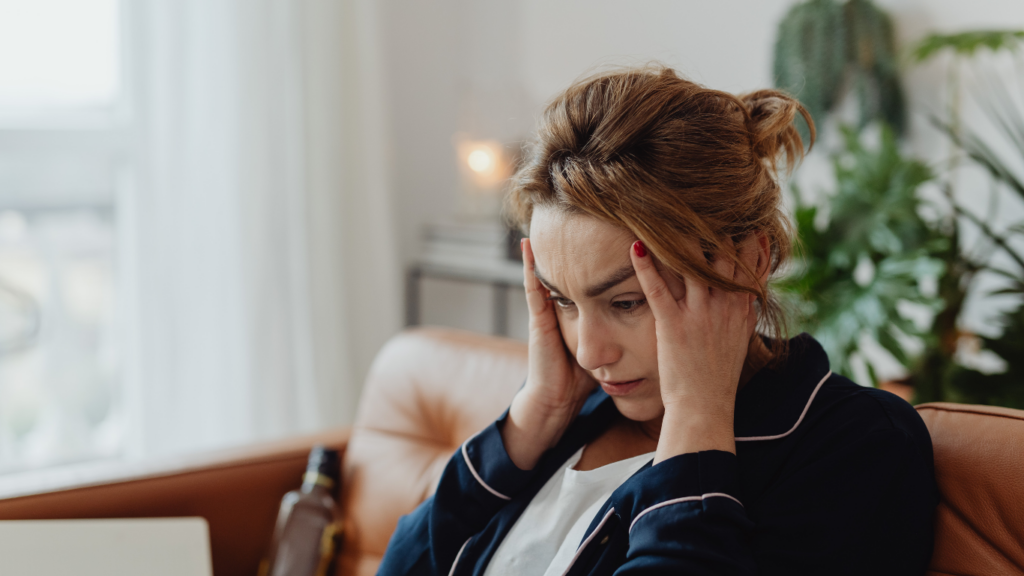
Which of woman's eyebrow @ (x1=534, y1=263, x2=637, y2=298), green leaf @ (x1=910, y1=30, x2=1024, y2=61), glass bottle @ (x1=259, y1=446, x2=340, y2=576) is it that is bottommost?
glass bottle @ (x1=259, y1=446, x2=340, y2=576)

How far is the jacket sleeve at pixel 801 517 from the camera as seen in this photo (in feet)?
2.35

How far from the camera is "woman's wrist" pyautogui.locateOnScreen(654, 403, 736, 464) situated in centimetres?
77

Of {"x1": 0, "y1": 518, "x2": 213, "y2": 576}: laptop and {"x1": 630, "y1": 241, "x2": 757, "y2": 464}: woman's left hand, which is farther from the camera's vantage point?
{"x1": 0, "y1": 518, "x2": 213, "y2": 576}: laptop

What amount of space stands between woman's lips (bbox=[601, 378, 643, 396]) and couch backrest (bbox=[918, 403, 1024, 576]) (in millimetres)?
327

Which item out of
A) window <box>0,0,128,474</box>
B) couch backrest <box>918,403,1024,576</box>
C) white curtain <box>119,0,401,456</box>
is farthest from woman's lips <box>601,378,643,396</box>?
window <box>0,0,128,474</box>

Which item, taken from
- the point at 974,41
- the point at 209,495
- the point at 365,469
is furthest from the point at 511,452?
the point at 974,41

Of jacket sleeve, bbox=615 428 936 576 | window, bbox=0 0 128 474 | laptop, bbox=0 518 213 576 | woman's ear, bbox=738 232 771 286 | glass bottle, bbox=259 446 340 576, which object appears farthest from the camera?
window, bbox=0 0 128 474

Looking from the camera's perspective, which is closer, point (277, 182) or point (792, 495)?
point (792, 495)

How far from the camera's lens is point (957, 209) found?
152cm

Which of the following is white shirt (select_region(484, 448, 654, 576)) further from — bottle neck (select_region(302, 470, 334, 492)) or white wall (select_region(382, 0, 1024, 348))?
white wall (select_region(382, 0, 1024, 348))

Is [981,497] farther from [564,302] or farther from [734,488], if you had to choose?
[564,302]

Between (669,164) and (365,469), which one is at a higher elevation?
(669,164)

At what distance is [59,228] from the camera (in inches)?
86.3

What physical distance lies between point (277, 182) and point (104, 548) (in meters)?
1.47
